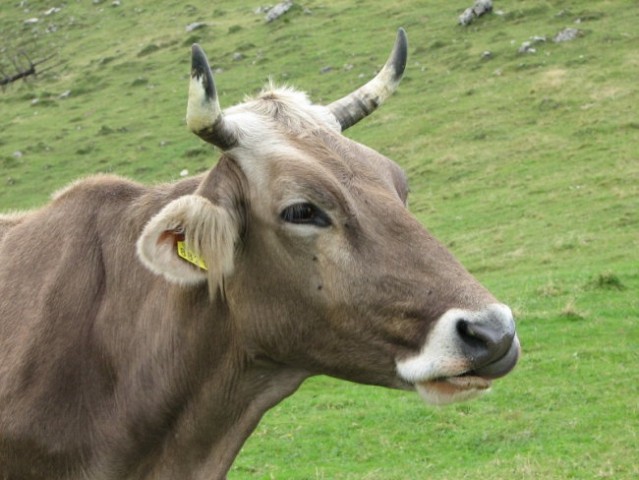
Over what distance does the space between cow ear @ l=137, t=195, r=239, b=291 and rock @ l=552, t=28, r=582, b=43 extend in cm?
3164

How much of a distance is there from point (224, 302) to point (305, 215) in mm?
776

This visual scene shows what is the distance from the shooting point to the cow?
5086 mm

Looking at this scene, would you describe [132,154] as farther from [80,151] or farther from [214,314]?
[214,314]

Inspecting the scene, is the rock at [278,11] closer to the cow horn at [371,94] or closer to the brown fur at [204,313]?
the cow horn at [371,94]

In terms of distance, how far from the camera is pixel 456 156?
95.7ft

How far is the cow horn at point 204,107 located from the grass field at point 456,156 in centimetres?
616

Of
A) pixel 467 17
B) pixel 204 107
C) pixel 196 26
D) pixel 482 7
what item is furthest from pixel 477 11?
Result: pixel 204 107

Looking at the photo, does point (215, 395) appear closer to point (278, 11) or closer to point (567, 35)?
point (567, 35)

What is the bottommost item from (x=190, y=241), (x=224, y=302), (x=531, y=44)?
(x=531, y=44)

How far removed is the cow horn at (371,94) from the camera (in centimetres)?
642

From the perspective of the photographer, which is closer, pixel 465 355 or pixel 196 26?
pixel 465 355

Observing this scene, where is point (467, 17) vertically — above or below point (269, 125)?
below

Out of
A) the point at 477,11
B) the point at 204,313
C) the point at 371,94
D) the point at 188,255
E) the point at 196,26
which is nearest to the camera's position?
the point at 188,255

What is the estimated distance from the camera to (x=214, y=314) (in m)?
5.77
